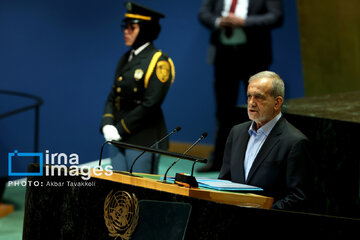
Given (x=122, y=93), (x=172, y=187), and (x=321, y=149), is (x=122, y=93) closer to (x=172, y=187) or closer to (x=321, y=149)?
(x=321, y=149)

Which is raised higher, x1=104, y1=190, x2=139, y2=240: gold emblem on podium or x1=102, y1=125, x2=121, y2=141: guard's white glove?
x1=102, y1=125, x2=121, y2=141: guard's white glove

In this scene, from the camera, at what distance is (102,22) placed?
6.30m

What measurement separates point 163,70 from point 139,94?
0.63ft

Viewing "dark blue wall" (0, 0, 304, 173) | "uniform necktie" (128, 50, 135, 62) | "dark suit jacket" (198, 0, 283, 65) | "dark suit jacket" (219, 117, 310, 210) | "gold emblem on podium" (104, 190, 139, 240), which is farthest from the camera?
"dark blue wall" (0, 0, 304, 173)

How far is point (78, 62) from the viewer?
6242 mm

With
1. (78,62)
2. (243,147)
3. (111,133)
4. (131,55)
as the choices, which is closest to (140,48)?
(131,55)

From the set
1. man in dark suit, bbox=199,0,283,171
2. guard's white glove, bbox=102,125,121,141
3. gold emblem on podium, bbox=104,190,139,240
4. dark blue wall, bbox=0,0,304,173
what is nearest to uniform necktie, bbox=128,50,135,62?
guard's white glove, bbox=102,125,121,141

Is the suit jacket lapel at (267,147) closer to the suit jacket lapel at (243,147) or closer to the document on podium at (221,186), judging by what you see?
the suit jacket lapel at (243,147)

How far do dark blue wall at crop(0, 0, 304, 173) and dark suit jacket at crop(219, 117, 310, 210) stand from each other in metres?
3.39

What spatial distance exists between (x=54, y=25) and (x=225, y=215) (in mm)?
4493

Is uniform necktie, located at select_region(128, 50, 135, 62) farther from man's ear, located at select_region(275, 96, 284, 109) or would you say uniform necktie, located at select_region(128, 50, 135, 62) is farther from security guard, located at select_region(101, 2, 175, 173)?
man's ear, located at select_region(275, 96, 284, 109)

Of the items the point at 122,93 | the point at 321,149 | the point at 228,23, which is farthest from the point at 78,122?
the point at 321,149

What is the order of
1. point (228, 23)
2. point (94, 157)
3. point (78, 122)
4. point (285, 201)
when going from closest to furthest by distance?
point (285, 201), point (94, 157), point (228, 23), point (78, 122)

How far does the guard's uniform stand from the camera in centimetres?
385
